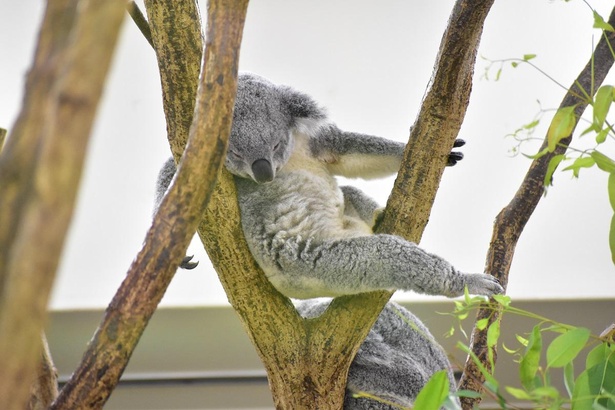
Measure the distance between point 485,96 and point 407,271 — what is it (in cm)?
178

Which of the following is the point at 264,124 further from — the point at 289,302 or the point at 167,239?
the point at 167,239

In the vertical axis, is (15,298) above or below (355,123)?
below

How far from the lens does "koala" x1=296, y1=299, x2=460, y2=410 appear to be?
2025mm

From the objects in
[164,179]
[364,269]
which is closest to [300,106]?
[164,179]

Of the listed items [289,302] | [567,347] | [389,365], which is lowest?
[389,365]

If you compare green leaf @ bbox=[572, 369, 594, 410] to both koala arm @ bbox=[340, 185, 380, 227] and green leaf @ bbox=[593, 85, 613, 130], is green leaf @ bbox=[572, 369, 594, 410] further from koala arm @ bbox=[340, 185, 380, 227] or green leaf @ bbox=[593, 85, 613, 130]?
koala arm @ bbox=[340, 185, 380, 227]

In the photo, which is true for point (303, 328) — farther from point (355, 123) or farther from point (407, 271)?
point (355, 123)

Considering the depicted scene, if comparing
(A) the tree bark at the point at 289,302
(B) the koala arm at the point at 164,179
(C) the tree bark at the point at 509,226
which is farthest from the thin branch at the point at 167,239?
(C) the tree bark at the point at 509,226

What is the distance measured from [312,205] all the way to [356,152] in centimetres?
26

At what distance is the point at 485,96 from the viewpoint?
3.37 metres

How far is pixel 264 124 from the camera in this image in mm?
2092

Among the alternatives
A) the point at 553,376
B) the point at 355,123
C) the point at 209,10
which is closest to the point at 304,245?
the point at 209,10

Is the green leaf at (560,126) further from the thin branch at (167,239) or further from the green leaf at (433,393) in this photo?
the thin branch at (167,239)

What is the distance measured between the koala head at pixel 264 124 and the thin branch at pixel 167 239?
723 mm
